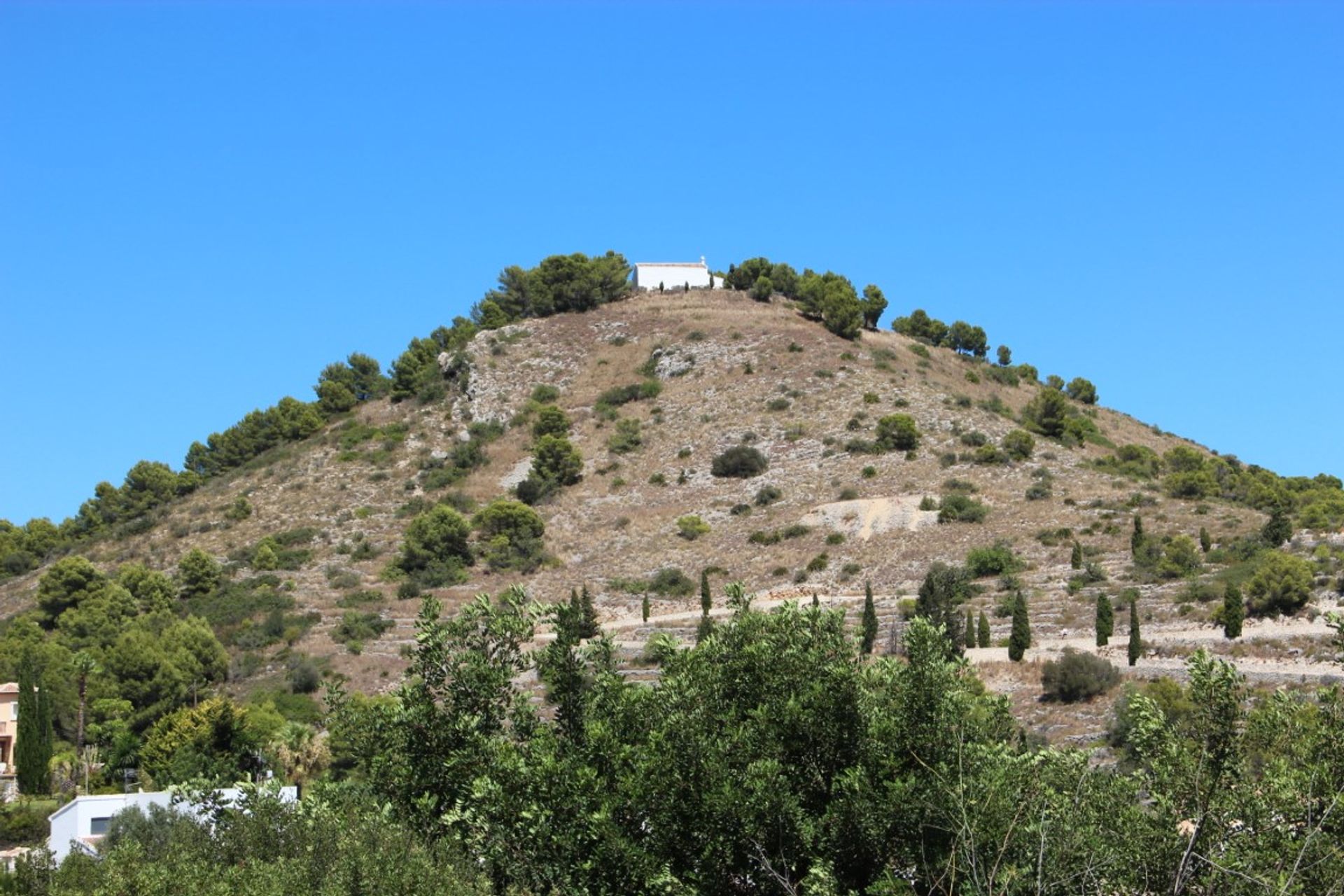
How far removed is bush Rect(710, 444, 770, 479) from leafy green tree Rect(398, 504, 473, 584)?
503 inches

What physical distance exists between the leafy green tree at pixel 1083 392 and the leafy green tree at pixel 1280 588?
47.7 meters

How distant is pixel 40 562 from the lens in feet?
255

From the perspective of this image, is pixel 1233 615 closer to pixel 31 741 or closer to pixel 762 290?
pixel 31 741

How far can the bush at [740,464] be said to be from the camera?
69.1 meters

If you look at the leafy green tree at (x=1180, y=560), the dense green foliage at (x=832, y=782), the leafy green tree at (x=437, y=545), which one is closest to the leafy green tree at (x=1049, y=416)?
the leafy green tree at (x=1180, y=560)

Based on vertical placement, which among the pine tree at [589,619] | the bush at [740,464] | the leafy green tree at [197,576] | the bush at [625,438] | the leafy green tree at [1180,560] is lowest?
the pine tree at [589,619]

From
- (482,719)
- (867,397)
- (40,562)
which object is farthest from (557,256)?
(482,719)

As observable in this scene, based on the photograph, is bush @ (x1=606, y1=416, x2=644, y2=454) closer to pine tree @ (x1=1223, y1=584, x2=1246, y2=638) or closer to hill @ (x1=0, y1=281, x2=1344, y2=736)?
hill @ (x1=0, y1=281, x2=1344, y2=736)

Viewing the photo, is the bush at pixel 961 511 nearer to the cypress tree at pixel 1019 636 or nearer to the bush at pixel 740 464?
the bush at pixel 740 464

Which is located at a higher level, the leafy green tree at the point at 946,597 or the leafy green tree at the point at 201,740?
the leafy green tree at the point at 946,597

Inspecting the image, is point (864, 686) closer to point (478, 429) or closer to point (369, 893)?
point (369, 893)

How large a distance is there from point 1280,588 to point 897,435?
28.0 metres

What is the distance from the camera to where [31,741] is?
4050 centimetres

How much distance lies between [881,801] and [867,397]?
6149 cm
